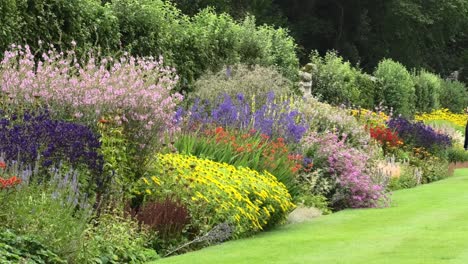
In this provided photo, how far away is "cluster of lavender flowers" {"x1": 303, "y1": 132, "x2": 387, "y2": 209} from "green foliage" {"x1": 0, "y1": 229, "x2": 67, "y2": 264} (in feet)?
22.7

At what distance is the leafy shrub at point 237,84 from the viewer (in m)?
15.3

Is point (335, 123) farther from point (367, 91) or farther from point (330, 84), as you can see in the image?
point (367, 91)

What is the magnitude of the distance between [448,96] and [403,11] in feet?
21.6

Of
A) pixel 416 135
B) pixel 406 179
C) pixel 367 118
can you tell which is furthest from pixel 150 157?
pixel 416 135

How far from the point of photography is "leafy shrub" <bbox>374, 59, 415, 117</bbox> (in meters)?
30.6

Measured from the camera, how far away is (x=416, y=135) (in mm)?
20172

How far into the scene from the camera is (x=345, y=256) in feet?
25.7

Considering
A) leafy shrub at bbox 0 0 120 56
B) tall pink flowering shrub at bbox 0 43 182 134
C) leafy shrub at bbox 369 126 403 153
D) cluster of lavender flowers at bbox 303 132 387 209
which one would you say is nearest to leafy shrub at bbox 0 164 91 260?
tall pink flowering shrub at bbox 0 43 182 134

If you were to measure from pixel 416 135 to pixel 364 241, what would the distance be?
1183 centimetres

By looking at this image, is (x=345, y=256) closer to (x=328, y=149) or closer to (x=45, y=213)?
(x=45, y=213)

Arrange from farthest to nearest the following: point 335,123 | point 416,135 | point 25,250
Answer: point 416,135, point 335,123, point 25,250

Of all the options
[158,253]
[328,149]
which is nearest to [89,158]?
[158,253]

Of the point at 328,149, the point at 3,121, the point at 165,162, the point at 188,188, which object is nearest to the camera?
the point at 3,121

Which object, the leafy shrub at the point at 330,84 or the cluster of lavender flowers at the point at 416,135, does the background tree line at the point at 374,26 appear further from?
the cluster of lavender flowers at the point at 416,135
